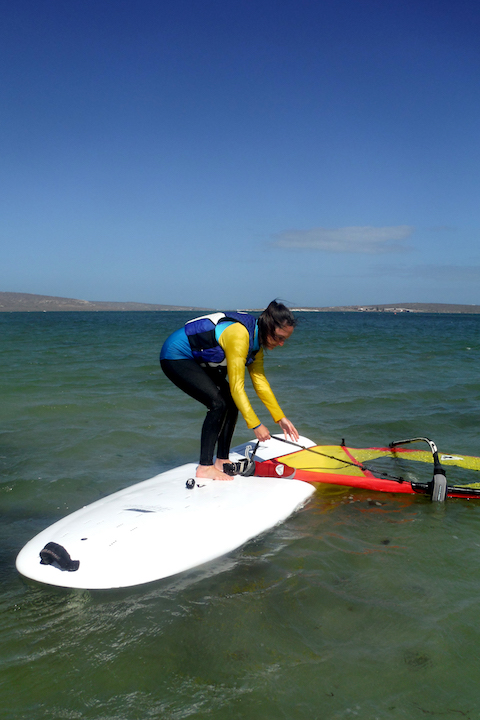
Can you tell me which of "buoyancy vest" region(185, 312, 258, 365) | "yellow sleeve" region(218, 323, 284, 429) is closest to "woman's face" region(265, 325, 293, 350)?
"buoyancy vest" region(185, 312, 258, 365)

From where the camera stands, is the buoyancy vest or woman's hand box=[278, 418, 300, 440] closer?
the buoyancy vest

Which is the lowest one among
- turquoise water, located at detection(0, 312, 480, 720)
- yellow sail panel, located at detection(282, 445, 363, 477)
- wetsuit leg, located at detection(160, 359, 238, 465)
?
turquoise water, located at detection(0, 312, 480, 720)

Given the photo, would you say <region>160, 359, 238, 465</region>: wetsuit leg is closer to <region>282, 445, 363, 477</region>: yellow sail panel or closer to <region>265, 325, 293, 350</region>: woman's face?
<region>265, 325, 293, 350</region>: woman's face

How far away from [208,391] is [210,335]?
1.47 feet

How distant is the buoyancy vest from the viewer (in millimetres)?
3879

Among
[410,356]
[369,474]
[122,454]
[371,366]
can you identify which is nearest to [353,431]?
[369,474]

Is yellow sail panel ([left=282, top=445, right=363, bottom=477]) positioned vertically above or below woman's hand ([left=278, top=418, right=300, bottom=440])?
below

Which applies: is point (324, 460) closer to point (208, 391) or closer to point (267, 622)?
point (208, 391)

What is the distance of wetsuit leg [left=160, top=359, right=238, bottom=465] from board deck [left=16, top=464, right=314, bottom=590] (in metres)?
0.45

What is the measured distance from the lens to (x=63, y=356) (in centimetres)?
1636

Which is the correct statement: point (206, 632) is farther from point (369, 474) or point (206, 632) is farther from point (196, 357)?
point (369, 474)

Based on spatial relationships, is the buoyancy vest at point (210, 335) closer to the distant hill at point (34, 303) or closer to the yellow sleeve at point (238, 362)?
the yellow sleeve at point (238, 362)

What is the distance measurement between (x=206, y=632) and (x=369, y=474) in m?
2.50

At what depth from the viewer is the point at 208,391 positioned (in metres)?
3.99
